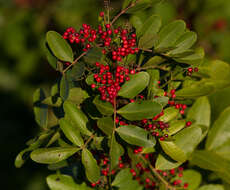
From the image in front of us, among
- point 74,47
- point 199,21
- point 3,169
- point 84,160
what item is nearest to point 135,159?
point 84,160

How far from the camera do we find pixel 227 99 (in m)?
1.55

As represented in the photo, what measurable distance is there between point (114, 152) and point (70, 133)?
0.54 feet

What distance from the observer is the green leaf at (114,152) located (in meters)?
0.88

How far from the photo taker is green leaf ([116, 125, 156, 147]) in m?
0.89

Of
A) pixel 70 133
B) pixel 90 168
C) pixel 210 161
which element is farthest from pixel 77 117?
pixel 210 161

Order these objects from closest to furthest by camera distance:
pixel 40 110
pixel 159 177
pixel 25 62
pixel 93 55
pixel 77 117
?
pixel 93 55
pixel 77 117
pixel 159 177
pixel 40 110
pixel 25 62

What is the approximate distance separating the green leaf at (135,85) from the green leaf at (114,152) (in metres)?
0.14

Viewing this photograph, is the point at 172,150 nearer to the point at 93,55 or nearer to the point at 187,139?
the point at 187,139

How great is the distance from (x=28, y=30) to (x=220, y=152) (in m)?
2.73

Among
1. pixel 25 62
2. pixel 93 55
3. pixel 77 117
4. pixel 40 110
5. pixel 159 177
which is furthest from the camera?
pixel 25 62

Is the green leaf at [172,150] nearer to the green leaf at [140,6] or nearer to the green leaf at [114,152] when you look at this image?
the green leaf at [114,152]

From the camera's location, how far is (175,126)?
1.01 metres

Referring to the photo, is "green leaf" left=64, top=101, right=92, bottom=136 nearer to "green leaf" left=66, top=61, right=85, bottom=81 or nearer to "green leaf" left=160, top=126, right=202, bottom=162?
"green leaf" left=66, top=61, right=85, bottom=81

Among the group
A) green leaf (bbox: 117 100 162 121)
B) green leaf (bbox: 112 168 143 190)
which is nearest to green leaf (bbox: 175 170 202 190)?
green leaf (bbox: 112 168 143 190)
